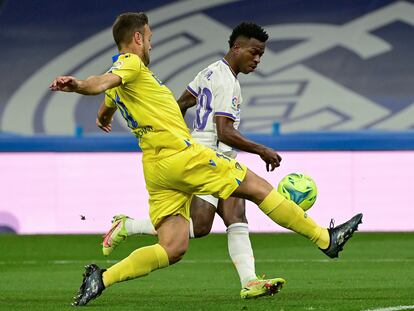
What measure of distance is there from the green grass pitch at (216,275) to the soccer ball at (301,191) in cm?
59

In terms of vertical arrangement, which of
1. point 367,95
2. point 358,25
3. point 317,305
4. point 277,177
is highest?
point 358,25

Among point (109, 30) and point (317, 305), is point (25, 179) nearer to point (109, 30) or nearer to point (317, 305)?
point (109, 30)

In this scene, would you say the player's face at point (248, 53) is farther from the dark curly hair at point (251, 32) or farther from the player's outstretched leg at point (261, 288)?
the player's outstretched leg at point (261, 288)

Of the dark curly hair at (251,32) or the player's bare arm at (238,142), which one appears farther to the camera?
the dark curly hair at (251,32)

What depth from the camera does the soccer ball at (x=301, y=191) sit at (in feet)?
27.6

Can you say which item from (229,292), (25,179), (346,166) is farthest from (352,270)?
(25,179)

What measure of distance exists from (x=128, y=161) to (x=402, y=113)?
6.04 m

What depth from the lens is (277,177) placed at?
13898mm

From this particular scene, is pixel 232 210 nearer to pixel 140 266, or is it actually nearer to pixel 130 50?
pixel 140 266

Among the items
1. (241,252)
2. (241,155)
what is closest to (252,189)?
(241,252)

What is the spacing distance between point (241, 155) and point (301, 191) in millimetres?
5715

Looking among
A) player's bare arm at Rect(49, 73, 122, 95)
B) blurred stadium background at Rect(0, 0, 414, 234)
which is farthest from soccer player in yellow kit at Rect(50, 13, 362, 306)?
blurred stadium background at Rect(0, 0, 414, 234)

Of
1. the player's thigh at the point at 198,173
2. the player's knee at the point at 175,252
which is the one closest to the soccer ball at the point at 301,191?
the player's thigh at the point at 198,173

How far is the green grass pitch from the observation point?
7004 millimetres
